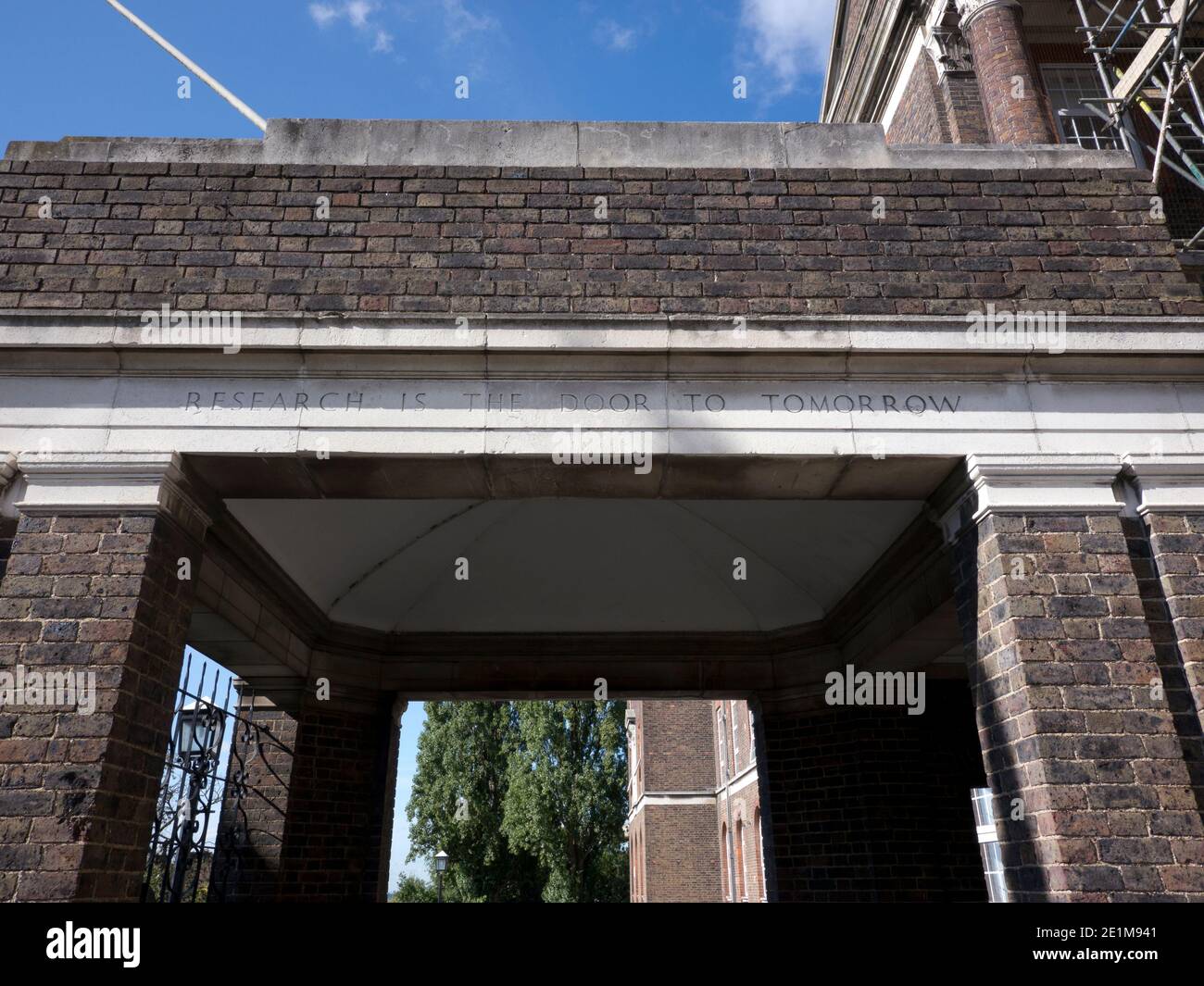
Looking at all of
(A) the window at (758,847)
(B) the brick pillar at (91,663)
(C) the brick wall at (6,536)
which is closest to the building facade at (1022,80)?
(B) the brick pillar at (91,663)

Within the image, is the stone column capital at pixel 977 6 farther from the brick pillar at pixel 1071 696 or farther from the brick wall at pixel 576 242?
the brick pillar at pixel 1071 696

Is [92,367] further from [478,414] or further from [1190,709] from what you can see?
[1190,709]

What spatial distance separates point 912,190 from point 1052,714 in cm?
325

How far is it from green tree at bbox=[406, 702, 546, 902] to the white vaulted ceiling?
22811 millimetres

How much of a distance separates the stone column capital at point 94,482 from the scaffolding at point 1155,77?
9047 mm

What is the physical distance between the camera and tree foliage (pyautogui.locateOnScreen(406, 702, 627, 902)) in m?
29.3

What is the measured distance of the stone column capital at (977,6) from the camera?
39.6 ft

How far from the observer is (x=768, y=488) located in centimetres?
518

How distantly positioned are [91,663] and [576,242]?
3.46 meters

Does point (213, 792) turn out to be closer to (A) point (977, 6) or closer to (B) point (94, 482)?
(B) point (94, 482)

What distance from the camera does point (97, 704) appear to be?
420 cm
